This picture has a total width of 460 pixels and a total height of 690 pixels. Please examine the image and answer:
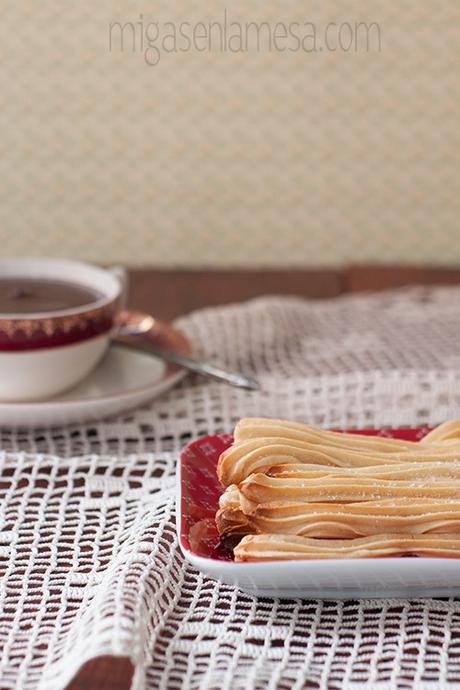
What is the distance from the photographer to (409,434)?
2.40 ft

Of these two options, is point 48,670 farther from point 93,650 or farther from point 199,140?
point 199,140

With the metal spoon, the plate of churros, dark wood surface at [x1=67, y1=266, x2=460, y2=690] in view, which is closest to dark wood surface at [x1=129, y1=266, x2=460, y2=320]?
dark wood surface at [x1=67, y1=266, x2=460, y2=690]

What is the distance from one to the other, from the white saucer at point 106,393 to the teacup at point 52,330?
2 centimetres

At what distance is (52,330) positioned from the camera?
85cm

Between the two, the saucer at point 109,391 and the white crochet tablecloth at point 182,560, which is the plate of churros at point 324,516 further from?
the saucer at point 109,391

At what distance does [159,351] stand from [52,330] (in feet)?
0.41

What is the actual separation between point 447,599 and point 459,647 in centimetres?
4

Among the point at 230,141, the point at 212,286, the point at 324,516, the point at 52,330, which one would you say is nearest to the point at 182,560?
the point at 324,516

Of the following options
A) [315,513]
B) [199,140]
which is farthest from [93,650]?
[199,140]

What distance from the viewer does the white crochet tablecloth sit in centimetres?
53

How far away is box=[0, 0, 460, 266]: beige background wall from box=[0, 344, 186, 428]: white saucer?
1.93ft

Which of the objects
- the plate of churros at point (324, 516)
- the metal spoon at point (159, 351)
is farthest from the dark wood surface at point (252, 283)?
the plate of churros at point (324, 516)

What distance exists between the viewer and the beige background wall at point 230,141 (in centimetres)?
144

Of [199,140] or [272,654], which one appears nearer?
[272,654]
